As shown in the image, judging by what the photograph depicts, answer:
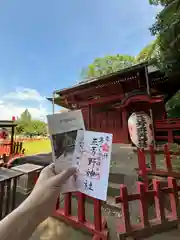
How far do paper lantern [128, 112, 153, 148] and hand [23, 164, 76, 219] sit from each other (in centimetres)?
310

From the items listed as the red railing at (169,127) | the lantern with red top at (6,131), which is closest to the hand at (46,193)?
the red railing at (169,127)

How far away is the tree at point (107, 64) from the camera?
18809 millimetres

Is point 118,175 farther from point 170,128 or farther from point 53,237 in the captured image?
point 170,128

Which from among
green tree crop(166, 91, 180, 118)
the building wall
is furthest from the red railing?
green tree crop(166, 91, 180, 118)

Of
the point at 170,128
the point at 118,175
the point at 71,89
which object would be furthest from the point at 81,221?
the point at 71,89

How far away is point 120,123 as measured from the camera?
7.96 meters

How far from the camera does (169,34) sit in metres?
2.97

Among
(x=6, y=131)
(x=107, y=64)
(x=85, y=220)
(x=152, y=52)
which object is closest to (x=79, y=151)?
(x=85, y=220)

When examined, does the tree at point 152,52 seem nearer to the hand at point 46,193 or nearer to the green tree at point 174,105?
the green tree at point 174,105

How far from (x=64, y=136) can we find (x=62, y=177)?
243 millimetres

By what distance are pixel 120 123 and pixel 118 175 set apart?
16.2 ft

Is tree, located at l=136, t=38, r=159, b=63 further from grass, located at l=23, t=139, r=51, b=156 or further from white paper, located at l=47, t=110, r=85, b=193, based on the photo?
grass, located at l=23, t=139, r=51, b=156

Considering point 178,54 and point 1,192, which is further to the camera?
point 178,54

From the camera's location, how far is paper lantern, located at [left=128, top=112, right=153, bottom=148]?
12.2 ft
